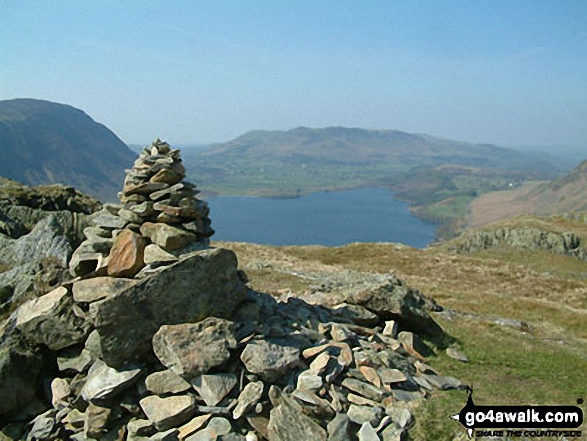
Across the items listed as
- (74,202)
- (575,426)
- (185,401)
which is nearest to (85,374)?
(185,401)

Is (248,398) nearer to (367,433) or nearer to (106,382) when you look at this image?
(367,433)

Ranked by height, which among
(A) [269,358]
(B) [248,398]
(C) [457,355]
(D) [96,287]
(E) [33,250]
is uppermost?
(D) [96,287]

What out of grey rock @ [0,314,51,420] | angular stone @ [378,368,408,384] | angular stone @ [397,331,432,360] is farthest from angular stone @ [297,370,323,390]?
grey rock @ [0,314,51,420]

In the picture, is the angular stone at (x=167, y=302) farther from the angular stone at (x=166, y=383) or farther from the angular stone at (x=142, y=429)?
the angular stone at (x=142, y=429)

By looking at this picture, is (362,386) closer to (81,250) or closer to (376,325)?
(376,325)

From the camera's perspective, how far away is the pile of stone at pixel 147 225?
1459cm

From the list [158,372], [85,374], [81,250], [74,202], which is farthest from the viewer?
[74,202]

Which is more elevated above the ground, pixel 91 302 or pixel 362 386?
pixel 91 302

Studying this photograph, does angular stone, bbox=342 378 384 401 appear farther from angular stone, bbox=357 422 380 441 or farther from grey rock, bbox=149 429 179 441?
grey rock, bbox=149 429 179 441

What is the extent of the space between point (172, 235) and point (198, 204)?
174 centimetres

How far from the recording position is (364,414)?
12398 millimetres

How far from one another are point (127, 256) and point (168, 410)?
514cm

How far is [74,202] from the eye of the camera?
49.1 meters

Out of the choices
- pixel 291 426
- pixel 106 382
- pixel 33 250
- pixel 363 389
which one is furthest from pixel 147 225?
pixel 33 250
